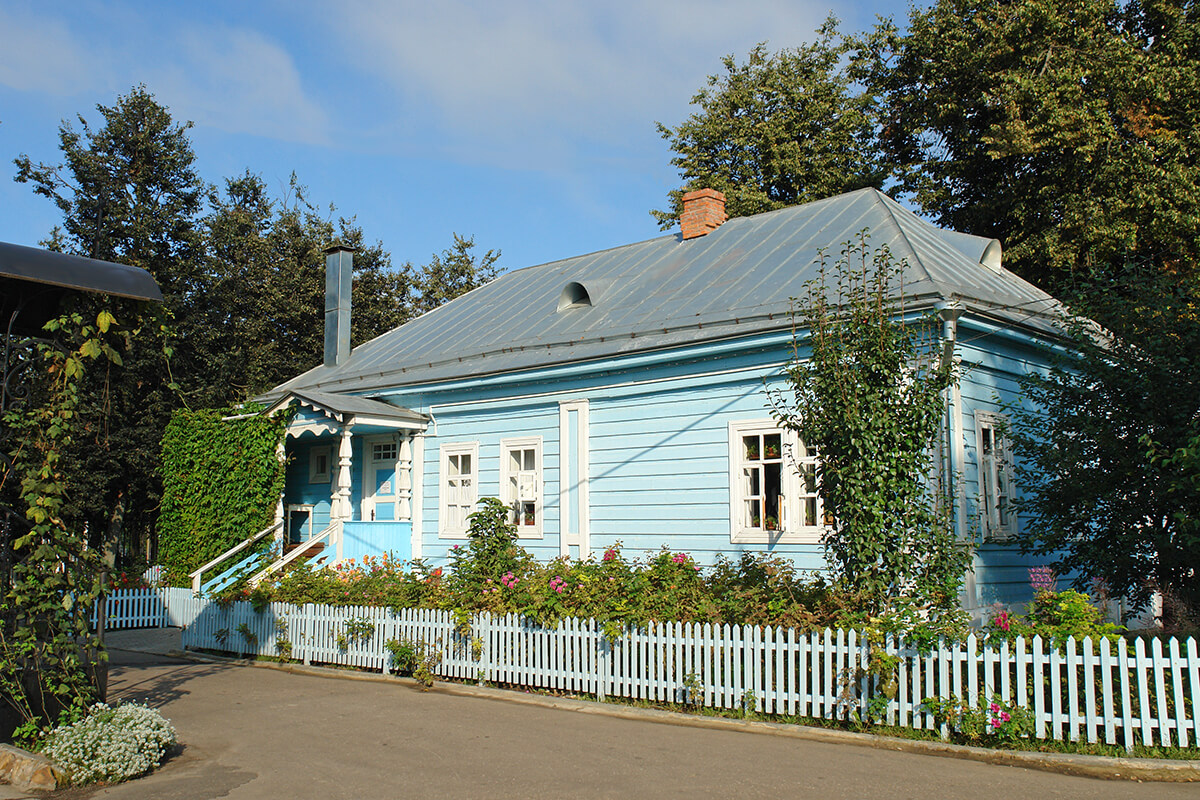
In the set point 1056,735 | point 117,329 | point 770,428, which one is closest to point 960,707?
point 1056,735

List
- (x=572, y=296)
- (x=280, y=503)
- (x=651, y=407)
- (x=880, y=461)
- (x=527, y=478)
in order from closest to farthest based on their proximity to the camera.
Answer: (x=880, y=461), (x=651, y=407), (x=527, y=478), (x=280, y=503), (x=572, y=296)

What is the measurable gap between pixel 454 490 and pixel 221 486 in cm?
391

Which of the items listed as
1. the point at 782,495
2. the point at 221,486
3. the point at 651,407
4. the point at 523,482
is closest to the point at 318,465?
the point at 221,486

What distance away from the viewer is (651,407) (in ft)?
42.6

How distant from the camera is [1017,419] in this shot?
1193 cm

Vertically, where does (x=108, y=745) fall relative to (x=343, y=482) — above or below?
below

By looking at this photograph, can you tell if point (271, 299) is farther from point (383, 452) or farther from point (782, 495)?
point (782, 495)

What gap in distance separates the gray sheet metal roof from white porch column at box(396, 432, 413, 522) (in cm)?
103

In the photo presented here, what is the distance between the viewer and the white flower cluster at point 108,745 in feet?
21.2

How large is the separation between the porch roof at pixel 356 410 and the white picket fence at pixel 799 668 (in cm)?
365

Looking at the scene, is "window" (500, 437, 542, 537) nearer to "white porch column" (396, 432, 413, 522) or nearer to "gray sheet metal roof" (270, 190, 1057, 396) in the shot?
"gray sheet metal roof" (270, 190, 1057, 396)

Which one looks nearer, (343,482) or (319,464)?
(343,482)

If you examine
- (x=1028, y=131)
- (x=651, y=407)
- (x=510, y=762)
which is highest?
(x=1028, y=131)

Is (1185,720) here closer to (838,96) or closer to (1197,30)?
(1197,30)
